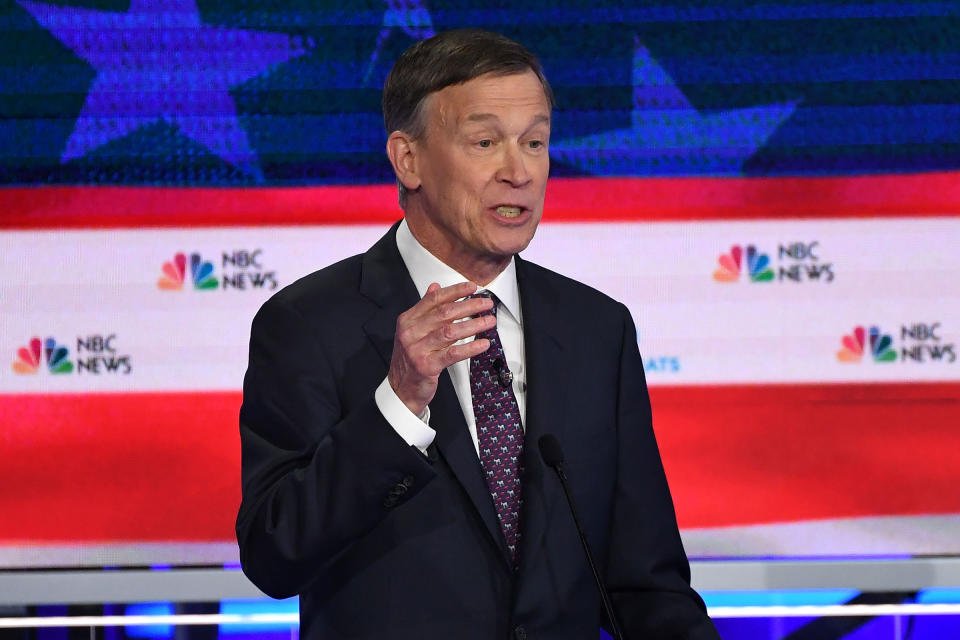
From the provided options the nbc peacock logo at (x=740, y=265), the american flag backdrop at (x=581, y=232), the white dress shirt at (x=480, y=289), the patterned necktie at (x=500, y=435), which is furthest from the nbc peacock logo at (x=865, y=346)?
the patterned necktie at (x=500, y=435)

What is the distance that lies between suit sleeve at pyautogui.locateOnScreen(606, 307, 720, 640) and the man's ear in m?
0.46

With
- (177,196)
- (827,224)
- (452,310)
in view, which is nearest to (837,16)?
(827,224)

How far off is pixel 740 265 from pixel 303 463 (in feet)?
5.18

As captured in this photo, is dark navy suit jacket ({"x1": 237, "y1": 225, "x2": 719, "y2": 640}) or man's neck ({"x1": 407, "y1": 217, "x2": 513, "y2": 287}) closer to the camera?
dark navy suit jacket ({"x1": 237, "y1": 225, "x2": 719, "y2": 640})

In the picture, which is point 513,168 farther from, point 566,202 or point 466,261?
point 566,202

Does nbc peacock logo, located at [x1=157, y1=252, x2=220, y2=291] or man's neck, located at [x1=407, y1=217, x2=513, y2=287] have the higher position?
nbc peacock logo, located at [x1=157, y1=252, x2=220, y2=291]

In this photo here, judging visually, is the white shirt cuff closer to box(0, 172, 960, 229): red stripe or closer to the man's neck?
the man's neck

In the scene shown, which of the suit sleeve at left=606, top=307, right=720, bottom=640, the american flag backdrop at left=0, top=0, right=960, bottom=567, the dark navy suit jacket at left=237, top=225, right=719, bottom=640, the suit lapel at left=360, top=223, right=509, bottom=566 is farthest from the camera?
the american flag backdrop at left=0, top=0, right=960, bottom=567

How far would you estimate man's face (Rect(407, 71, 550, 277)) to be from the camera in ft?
5.44

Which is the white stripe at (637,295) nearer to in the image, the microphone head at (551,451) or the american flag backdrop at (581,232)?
the american flag backdrop at (581,232)

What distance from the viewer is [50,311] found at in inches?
110

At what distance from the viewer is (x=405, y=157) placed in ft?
5.81

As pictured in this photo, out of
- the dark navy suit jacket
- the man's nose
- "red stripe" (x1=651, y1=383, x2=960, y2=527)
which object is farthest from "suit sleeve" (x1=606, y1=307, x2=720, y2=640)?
"red stripe" (x1=651, y1=383, x2=960, y2=527)

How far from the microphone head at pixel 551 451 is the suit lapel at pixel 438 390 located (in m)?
0.12
